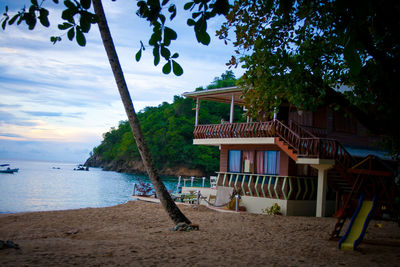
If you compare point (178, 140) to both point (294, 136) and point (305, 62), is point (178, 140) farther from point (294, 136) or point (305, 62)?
Answer: point (305, 62)

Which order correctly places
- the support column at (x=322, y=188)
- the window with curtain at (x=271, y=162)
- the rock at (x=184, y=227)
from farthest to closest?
the window with curtain at (x=271, y=162), the support column at (x=322, y=188), the rock at (x=184, y=227)

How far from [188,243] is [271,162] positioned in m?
10.7

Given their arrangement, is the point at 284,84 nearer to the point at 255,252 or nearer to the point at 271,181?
the point at 255,252

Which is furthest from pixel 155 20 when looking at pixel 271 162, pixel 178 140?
pixel 178 140

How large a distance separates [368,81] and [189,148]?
Result: 62.9m

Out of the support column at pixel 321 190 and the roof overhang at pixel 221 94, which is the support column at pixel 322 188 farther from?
the roof overhang at pixel 221 94

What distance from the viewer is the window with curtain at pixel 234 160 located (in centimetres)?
2123

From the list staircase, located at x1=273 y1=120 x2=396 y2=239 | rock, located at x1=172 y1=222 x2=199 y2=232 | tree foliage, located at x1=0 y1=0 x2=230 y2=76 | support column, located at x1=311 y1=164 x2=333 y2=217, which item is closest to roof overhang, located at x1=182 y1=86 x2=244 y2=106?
staircase, located at x1=273 y1=120 x2=396 y2=239

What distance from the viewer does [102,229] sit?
516 inches

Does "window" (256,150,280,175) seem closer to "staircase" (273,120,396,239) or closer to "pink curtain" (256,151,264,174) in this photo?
"pink curtain" (256,151,264,174)

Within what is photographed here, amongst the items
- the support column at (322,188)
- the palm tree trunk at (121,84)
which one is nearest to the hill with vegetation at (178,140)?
the support column at (322,188)

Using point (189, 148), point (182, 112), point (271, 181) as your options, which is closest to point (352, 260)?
point (271, 181)

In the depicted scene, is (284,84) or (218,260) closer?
(218,260)

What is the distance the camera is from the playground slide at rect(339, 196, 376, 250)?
29.2 ft
